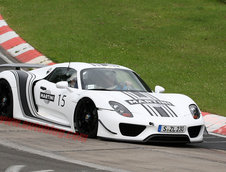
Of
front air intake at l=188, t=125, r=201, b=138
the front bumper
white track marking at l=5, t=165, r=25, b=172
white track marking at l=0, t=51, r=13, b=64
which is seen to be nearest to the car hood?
the front bumper

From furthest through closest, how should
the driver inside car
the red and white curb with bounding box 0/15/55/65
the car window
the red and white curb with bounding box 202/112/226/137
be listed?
the red and white curb with bounding box 0/15/55/65 → the red and white curb with bounding box 202/112/226/137 → the car window → the driver inside car

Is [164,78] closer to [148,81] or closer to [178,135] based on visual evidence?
[148,81]

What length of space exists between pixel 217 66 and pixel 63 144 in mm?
11692

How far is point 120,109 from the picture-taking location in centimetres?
894

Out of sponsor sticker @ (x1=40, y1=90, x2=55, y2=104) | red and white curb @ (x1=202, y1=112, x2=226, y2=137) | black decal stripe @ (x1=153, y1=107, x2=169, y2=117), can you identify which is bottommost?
red and white curb @ (x1=202, y1=112, x2=226, y2=137)

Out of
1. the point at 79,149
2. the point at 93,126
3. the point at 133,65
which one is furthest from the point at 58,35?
the point at 79,149

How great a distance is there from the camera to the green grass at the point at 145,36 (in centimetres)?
1739

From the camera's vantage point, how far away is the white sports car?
8.84 meters

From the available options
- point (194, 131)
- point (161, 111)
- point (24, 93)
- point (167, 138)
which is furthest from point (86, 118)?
point (24, 93)

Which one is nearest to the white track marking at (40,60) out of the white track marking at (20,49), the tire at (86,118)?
the white track marking at (20,49)

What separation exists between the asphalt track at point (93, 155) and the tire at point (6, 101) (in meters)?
1.28

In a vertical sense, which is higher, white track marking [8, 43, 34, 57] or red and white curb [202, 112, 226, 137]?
white track marking [8, 43, 34, 57]

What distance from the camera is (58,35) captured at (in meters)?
21.4

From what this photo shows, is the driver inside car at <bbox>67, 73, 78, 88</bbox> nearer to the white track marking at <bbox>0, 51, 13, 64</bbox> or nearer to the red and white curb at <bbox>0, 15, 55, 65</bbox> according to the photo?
the red and white curb at <bbox>0, 15, 55, 65</bbox>
